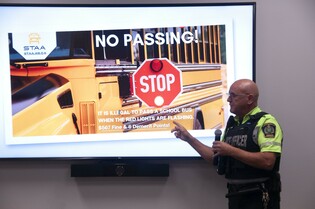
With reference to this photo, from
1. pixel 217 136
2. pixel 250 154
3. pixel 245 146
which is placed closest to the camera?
pixel 250 154

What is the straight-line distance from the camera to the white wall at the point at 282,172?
10.1ft

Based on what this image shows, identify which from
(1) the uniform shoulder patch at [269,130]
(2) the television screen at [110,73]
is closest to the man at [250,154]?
(1) the uniform shoulder patch at [269,130]

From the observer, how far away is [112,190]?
10.1ft

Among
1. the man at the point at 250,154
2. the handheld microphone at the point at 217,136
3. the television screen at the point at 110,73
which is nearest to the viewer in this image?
the man at the point at 250,154

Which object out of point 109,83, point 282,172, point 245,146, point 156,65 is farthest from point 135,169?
point 282,172

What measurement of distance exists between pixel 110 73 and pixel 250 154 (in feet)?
4.57

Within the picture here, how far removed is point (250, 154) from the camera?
208cm

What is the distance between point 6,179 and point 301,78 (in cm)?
261

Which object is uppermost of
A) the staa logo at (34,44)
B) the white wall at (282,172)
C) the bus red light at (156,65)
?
the staa logo at (34,44)

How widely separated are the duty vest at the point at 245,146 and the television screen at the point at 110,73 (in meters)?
0.73

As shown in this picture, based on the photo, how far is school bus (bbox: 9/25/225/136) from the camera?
300 centimetres

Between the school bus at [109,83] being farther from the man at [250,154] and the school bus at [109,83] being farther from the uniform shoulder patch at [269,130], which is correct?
the uniform shoulder patch at [269,130]

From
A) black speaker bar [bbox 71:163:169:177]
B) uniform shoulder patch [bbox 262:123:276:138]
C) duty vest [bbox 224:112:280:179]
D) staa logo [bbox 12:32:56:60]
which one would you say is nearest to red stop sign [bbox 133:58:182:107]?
black speaker bar [bbox 71:163:169:177]

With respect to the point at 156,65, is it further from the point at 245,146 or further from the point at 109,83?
the point at 245,146
